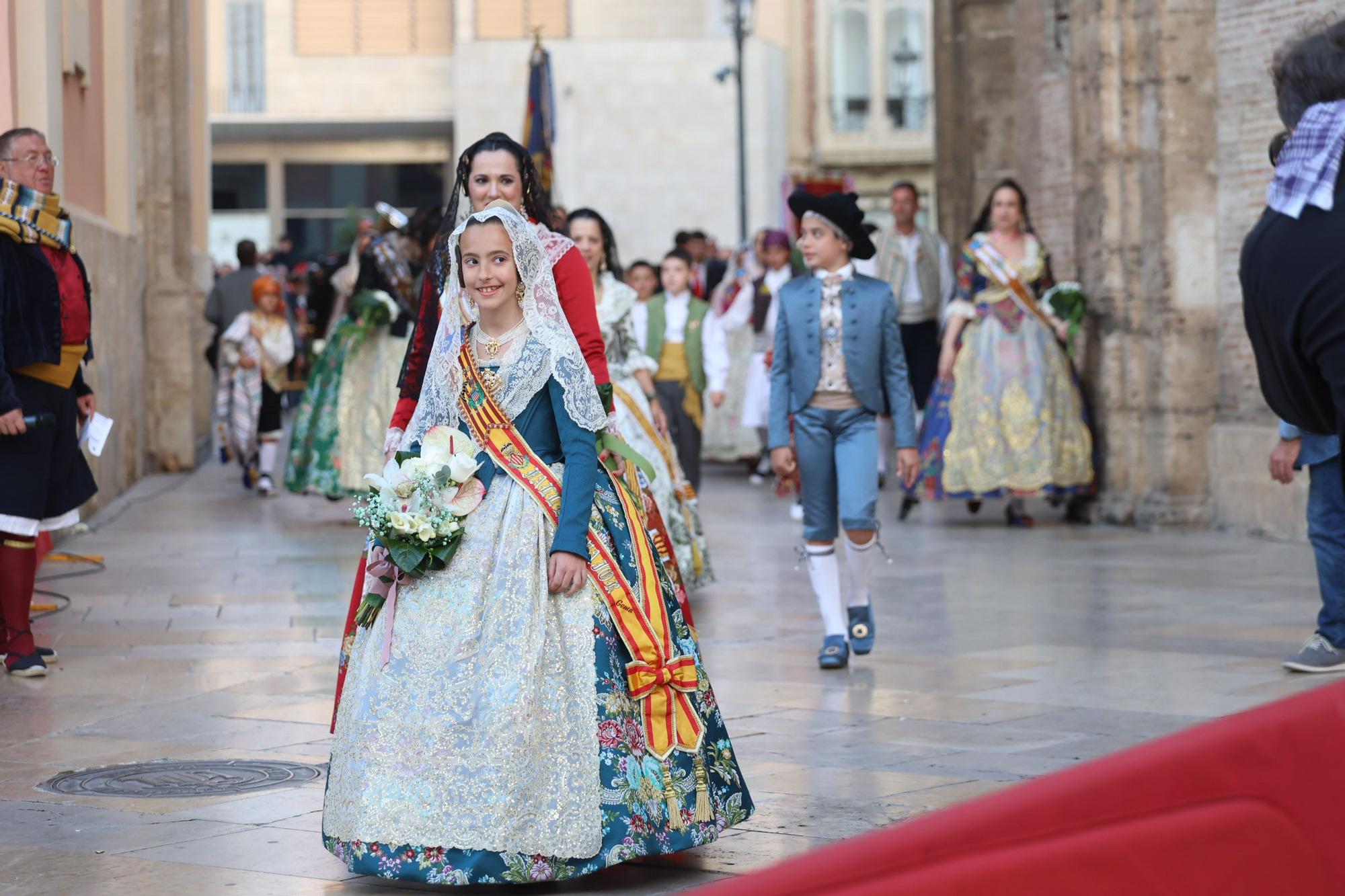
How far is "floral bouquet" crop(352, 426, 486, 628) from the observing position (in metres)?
4.72

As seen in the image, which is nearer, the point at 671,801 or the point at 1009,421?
the point at 671,801

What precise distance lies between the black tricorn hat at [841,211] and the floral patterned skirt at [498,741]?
3385mm

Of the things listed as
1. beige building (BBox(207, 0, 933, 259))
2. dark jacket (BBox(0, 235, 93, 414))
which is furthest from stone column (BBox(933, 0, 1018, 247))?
beige building (BBox(207, 0, 933, 259))

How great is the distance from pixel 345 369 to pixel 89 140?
3101mm

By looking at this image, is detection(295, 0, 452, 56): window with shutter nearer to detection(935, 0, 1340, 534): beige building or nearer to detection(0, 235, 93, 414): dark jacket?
detection(935, 0, 1340, 534): beige building

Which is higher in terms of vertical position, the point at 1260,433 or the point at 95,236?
the point at 95,236

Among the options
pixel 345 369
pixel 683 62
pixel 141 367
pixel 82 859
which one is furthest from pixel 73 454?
pixel 683 62

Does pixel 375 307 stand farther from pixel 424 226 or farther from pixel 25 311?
pixel 25 311

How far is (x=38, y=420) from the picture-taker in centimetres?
771

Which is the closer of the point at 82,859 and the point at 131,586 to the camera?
the point at 82,859

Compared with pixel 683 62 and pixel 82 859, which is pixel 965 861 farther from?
pixel 683 62

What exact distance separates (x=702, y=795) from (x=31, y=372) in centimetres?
417

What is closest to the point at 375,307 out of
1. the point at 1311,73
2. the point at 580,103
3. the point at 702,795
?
the point at 702,795

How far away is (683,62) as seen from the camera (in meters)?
41.6
